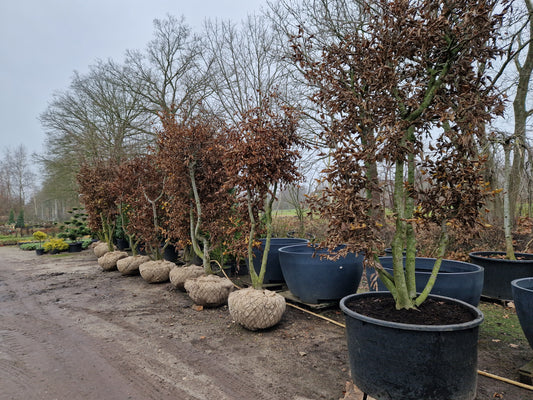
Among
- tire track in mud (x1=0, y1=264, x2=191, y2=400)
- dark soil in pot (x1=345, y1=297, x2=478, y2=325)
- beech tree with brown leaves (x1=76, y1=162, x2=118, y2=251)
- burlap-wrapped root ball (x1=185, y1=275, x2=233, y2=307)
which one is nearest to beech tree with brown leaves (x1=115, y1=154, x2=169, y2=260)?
beech tree with brown leaves (x1=76, y1=162, x2=118, y2=251)

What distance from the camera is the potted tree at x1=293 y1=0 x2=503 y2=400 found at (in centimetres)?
202

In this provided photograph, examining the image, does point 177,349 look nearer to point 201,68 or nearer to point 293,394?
point 293,394

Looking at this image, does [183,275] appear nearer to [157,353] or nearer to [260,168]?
[157,353]

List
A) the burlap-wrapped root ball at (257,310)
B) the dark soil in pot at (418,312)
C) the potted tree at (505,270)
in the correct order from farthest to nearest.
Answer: the potted tree at (505,270)
the burlap-wrapped root ball at (257,310)
the dark soil in pot at (418,312)

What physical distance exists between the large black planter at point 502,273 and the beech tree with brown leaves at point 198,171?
3742mm

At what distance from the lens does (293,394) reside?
A: 244 cm

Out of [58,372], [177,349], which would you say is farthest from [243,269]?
[58,372]

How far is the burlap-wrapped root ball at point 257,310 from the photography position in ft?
11.9

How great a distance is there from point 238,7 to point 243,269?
10236 millimetres

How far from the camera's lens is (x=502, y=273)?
4438 millimetres

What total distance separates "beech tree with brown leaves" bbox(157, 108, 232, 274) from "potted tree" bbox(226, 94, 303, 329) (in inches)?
37.4

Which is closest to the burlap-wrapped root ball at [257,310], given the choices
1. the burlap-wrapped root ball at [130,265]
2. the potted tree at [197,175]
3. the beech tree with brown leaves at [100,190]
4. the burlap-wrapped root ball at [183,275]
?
the potted tree at [197,175]

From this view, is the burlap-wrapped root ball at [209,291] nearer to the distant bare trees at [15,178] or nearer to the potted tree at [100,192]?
the potted tree at [100,192]

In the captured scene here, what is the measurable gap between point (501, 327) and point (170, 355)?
3489 millimetres
